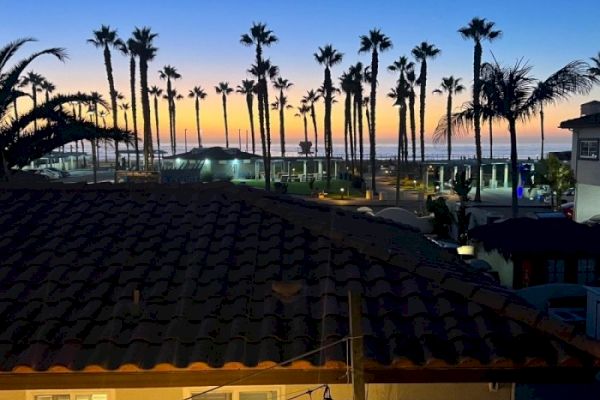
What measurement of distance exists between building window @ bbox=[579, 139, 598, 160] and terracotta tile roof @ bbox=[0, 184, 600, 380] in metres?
24.7

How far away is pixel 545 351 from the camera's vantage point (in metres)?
4.88

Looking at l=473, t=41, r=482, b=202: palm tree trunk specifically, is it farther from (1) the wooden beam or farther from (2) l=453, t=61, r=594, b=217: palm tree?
(1) the wooden beam

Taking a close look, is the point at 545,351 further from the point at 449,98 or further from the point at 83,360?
the point at 449,98

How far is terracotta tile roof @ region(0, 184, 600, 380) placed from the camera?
16.0 feet

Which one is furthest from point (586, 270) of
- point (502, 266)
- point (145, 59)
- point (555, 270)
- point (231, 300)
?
point (145, 59)

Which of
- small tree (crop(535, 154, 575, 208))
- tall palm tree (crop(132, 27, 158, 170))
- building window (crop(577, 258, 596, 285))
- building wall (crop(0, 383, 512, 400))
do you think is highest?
tall palm tree (crop(132, 27, 158, 170))

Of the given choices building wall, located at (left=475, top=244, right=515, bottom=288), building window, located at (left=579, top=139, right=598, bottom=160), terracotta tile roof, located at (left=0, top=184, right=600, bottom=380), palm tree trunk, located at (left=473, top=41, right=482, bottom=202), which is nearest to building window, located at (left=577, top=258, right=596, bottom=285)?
building wall, located at (left=475, top=244, right=515, bottom=288)

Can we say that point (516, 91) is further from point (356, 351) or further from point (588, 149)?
point (356, 351)

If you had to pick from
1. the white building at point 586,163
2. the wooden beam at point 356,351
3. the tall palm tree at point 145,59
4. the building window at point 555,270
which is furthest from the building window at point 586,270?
the tall palm tree at point 145,59

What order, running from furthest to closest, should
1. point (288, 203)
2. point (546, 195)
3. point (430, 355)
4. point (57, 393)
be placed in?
point (546, 195) → point (288, 203) → point (57, 393) → point (430, 355)

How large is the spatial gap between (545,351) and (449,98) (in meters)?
95.7

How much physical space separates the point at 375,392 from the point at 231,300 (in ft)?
5.36

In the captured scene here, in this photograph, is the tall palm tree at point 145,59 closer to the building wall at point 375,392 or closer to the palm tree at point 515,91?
the palm tree at point 515,91

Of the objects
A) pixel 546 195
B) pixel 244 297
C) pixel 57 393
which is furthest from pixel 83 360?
pixel 546 195
